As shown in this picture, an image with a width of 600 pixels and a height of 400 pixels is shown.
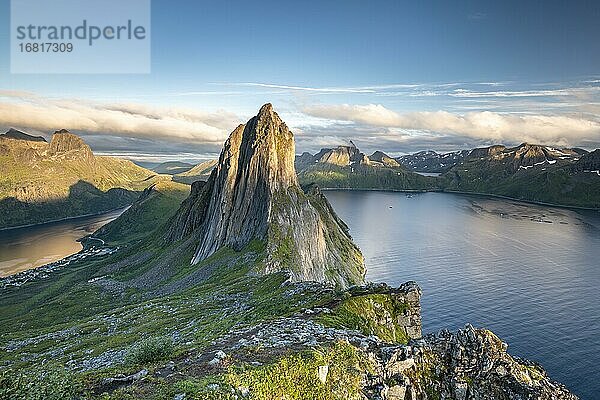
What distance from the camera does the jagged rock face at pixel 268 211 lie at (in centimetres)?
11575

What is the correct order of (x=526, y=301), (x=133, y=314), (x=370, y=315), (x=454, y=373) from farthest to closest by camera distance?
(x=526, y=301) → (x=133, y=314) → (x=370, y=315) → (x=454, y=373)

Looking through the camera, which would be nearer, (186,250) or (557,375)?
(557,375)

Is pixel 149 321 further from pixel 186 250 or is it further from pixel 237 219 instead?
pixel 186 250

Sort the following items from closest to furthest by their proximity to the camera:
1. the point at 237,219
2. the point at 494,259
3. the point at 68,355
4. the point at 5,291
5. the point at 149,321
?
the point at 68,355 → the point at 149,321 → the point at 237,219 → the point at 5,291 → the point at 494,259

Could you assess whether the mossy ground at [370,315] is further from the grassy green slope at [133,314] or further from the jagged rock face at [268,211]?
the jagged rock face at [268,211]

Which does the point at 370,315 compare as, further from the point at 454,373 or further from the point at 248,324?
the point at 454,373

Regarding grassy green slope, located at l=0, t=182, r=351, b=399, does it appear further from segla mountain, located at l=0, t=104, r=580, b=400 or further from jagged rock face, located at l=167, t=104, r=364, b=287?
jagged rock face, located at l=167, t=104, r=364, b=287

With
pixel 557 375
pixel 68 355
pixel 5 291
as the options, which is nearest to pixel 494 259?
pixel 557 375

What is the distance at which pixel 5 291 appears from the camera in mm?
172750

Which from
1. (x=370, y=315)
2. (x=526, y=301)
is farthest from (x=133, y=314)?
(x=526, y=301)

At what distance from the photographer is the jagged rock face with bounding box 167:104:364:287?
380 ft

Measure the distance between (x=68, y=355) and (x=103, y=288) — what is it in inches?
3476

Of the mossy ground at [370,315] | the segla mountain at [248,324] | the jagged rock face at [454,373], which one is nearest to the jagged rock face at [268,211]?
the segla mountain at [248,324]

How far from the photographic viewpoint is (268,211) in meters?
121
